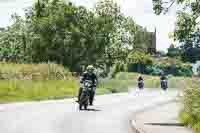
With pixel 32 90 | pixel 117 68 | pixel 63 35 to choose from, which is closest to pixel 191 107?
pixel 32 90

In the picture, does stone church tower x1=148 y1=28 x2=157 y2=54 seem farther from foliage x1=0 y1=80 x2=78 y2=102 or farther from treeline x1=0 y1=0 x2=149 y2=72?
foliage x1=0 y1=80 x2=78 y2=102

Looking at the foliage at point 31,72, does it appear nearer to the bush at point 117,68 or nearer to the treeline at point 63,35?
the treeline at point 63,35

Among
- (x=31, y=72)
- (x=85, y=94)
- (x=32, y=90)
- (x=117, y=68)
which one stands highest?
(x=85, y=94)

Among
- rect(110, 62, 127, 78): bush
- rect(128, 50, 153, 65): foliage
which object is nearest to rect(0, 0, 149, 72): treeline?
rect(110, 62, 127, 78): bush

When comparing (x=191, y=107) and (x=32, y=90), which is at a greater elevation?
(x=191, y=107)

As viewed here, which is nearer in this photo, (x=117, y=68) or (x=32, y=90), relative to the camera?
(x=32, y=90)

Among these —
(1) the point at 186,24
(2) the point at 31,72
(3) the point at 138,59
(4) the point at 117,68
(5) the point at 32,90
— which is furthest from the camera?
(3) the point at 138,59

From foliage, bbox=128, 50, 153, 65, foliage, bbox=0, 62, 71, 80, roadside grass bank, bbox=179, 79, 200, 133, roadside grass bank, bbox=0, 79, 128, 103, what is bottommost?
foliage, bbox=128, 50, 153, 65

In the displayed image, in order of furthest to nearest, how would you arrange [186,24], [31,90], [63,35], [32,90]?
[63,35], [32,90], [31,90], [186,24]

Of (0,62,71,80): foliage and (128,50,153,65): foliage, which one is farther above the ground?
(0,62,71,80): foliage

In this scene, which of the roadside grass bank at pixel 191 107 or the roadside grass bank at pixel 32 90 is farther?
the roadside grass bank at pixel 32 90

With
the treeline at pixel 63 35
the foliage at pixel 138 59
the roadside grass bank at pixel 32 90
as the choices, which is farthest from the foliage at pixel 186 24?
the foliage at pixel 138 59

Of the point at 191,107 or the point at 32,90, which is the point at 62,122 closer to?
the point at 191,107

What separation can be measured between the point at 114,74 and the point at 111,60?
279 inches
